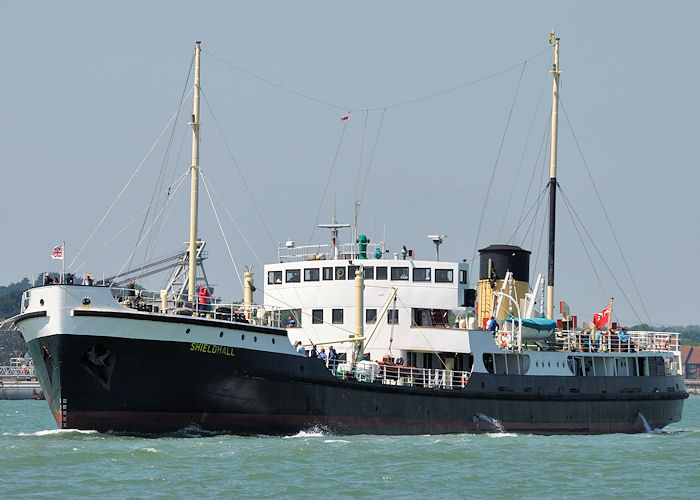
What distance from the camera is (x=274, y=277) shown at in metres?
41.1

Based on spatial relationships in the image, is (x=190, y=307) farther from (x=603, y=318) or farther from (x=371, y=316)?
(x=603, y=318)

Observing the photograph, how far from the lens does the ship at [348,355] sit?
31.3 m

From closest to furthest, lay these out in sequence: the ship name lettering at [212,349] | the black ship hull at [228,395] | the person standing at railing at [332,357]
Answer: the black ship hull at [228,395] → the ship name lettering at [212,349] → the person standing at railing at [332,357]

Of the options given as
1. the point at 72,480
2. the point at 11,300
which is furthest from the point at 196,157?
the point at 11,300

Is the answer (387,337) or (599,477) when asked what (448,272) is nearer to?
(387,337)

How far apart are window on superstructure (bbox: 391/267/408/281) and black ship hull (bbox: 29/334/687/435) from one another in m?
4.27

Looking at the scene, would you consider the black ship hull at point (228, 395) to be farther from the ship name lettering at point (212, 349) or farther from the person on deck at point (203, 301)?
the person on deck at point (203, 301)

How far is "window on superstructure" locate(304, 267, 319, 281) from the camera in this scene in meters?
39.9

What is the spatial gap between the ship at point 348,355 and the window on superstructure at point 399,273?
77mm

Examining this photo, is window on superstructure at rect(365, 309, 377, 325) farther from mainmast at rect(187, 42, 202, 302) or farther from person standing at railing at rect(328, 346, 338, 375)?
mainmast at rect(187, 42, 202, 302)

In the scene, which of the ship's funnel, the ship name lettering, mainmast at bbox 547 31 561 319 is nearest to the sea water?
the ship name lettering

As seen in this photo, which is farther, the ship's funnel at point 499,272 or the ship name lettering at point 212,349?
the ship's funnel at point 499,272

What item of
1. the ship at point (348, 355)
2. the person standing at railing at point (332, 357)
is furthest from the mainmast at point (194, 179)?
the person standing at railing at point (332, 357)

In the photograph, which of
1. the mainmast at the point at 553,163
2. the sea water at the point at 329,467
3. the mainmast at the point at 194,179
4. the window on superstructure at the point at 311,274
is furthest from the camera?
the mainmast at the point at 553,163
